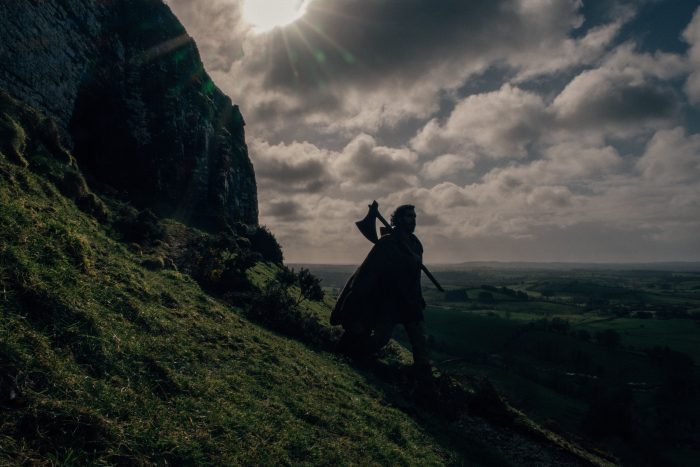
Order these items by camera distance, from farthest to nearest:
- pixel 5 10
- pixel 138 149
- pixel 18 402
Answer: pixel 138 149, pixel 5 10, pixel 18 402

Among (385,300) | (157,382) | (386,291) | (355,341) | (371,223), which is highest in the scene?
(371,223)

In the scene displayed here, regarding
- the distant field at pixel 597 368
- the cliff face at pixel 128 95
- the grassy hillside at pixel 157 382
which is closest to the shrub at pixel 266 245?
the cliff face at pixel 128 95

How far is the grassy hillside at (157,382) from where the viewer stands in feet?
19.6

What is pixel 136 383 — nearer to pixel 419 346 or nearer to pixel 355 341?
pixel 355 341

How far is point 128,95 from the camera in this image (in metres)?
45.3

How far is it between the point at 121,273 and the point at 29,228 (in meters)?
4.19

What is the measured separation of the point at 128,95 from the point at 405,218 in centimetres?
4075

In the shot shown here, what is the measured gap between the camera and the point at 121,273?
14.5 metres

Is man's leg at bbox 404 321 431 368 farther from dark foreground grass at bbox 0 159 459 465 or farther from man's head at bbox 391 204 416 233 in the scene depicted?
man's head at bbox 391 204 416 233

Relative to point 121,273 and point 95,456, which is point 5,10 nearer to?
point 121,273

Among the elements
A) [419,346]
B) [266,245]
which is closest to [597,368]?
[266,245]

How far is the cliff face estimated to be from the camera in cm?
2881

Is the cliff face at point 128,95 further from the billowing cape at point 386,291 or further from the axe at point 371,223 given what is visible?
the billowing cape at point 386,291

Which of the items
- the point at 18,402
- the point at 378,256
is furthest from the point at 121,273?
the point at 378,256
